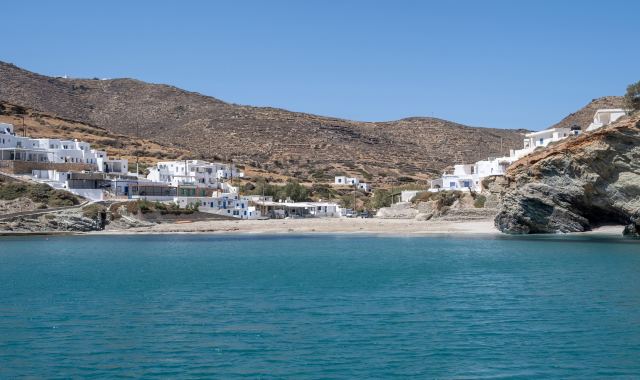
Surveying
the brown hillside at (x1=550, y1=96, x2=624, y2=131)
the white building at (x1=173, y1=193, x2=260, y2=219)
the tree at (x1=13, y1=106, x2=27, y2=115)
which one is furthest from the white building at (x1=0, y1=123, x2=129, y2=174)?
the brown hillside at (x1=550, y1=96, x2=624, y2=131)

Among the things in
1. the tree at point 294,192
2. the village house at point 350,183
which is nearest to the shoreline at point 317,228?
the tree at point 294,192

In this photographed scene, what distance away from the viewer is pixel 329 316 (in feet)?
75.3

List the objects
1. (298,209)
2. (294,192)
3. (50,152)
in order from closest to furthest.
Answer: (50,152)
(298,209)
(294,192)

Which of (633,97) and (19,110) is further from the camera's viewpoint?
(19,110)

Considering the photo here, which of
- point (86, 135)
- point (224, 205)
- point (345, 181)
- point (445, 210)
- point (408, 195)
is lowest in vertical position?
point (445, 210)

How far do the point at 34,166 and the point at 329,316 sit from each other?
70027 mm

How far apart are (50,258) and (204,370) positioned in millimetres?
33171

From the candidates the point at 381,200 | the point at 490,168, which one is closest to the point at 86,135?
the point at 381,200

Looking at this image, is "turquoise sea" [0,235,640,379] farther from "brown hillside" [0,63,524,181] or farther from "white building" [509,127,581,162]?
"brown hillside" [0,63,524,181]

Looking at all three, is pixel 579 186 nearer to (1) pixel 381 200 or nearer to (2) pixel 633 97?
(2) pixel 633 97

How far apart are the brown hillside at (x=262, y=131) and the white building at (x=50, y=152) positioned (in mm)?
38415

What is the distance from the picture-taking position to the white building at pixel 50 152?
85500mm

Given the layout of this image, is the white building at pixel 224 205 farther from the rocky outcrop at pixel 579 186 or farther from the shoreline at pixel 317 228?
the rocky outcrop at pixel 579 186

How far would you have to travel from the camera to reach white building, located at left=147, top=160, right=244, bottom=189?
93438mm
